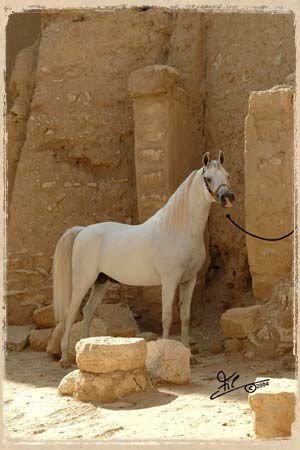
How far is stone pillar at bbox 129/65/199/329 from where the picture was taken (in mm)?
7531

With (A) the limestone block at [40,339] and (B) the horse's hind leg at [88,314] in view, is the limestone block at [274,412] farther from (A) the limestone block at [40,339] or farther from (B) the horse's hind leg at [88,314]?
(A) the limestone block at [40,339]

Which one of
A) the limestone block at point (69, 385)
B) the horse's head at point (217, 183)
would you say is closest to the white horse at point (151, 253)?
the horse's head at point (217, 183)

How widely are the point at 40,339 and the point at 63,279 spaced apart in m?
1.10

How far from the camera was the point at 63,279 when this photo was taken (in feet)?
21.9

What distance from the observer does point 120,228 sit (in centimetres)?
656

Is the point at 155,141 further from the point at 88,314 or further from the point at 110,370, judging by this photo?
the point at 110,370

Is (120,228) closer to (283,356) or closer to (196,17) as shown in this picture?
(283,356)

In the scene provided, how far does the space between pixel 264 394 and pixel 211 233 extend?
196 inches

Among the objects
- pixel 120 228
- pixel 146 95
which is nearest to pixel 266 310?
pixel 120 228

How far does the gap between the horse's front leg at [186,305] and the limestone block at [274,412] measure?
109 inches

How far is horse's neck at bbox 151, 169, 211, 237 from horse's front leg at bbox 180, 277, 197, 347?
1.87 feet

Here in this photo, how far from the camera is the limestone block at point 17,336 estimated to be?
7382 millimetres
